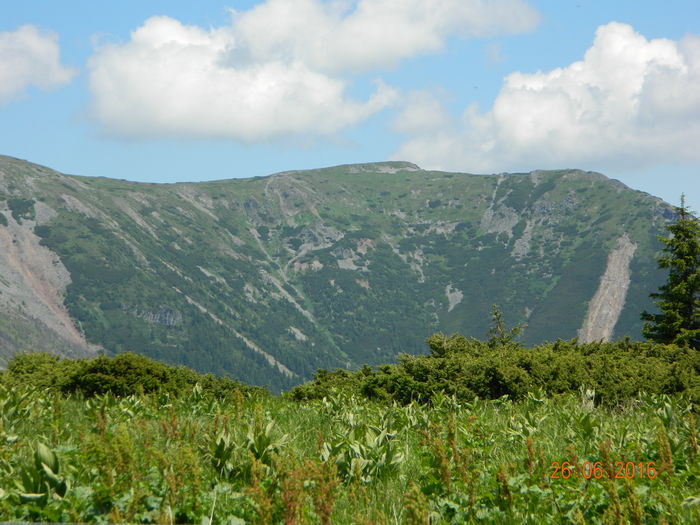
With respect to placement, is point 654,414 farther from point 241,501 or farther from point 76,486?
point 76,486

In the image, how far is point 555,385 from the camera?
17062 millimetres

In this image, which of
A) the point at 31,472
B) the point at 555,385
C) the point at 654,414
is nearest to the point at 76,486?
the point at 31,472

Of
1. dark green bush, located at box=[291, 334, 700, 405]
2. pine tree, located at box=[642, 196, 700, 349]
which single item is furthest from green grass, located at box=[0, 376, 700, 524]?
pine tree, located at box=[642, 196, 700, 349]

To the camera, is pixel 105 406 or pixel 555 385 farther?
pixel 555 385

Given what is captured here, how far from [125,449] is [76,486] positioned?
594mm
